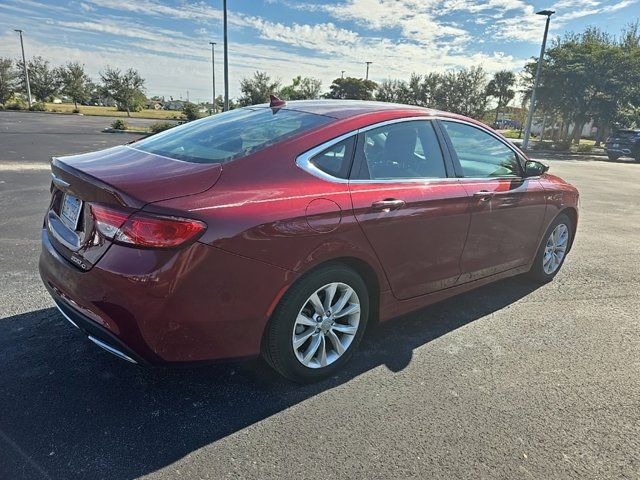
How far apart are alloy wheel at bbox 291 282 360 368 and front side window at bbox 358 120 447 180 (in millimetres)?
771

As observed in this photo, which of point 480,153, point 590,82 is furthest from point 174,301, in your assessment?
point 590,82

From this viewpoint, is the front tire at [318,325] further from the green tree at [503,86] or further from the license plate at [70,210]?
the green tree at [503,86]

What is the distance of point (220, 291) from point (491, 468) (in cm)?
160

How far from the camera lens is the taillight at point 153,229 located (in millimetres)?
2193

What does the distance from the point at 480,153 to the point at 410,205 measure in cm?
121

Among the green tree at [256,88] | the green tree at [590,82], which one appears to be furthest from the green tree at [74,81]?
the green tree at [590,82]

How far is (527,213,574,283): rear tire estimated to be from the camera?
463 centimetres

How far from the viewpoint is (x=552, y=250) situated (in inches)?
189

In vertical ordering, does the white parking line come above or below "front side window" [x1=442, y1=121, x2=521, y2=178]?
below

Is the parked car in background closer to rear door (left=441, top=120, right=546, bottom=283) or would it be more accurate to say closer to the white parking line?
rear door (left=441, top=120, right=546, bottom=283)

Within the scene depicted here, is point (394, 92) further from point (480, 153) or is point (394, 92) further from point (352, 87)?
point (480, 153)

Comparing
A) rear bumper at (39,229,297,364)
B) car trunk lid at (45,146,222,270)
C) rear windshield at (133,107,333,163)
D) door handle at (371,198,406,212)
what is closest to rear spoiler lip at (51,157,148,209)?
car trunk lid at (45,146,222,270)

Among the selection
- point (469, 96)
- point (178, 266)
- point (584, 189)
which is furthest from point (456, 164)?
point (469, 96)

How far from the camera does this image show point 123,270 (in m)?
2.22
